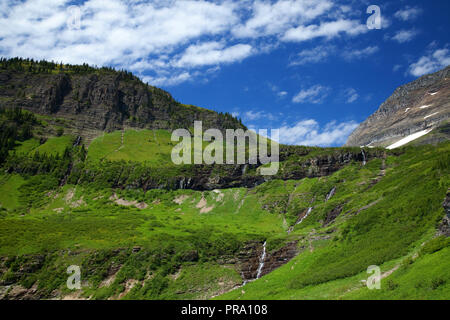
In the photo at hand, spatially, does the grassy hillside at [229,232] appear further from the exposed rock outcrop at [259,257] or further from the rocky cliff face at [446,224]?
the rocky cliff face at [446,224]

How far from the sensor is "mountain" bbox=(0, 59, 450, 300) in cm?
5631

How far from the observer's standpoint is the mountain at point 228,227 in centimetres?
5631

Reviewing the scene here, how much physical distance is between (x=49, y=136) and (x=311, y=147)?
6223 inches

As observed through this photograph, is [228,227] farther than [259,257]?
Yes

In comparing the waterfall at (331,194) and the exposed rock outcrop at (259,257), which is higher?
the waterfall at (331,194)

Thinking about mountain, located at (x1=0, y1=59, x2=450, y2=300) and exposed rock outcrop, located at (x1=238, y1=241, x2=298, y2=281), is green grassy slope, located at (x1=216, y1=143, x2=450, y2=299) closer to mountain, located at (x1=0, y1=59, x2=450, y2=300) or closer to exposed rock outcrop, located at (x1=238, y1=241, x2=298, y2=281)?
mountain, located at (x1=0, y1=59, x2=450, y2=300)

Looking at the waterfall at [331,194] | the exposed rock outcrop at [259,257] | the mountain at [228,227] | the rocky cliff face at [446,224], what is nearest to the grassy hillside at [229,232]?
the mountain at [228,227]

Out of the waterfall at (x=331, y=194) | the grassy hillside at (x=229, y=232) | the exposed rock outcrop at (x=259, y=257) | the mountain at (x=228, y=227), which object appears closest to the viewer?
the grassy hillside at (x=229, y=232)

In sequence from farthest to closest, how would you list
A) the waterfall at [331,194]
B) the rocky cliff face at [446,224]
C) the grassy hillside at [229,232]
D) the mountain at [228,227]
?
the waterfall at [331,194] < the mountain at [228,227] < the grassy hillside at [229,232] < the rocky cliff face at [446,224]

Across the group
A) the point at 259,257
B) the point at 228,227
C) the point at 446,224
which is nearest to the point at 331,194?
the point at 228,227

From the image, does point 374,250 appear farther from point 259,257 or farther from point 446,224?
point 259,257

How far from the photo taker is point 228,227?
348 ft
